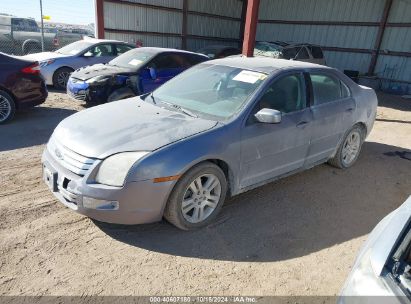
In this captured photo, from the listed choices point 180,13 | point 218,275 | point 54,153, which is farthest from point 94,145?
point 180,13

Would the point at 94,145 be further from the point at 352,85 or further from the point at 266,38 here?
the point at 266,38

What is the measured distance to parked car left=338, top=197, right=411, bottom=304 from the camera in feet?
4.99

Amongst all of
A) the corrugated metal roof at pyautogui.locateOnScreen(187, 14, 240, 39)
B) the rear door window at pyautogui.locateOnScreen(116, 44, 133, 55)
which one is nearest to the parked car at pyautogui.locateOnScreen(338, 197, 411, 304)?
the rear door window at pyautogui.locateOnScreen(116, 44, 133, 55)

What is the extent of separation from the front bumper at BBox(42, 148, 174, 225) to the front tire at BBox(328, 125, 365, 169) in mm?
3004

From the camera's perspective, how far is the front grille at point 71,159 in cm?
300

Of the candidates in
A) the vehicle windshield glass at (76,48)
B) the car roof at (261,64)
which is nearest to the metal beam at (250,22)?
the vehicle windshield glass at (76,48)

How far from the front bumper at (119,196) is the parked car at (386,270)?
67.3 inches

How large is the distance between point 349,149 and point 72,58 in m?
7.74

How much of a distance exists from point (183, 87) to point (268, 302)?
263 cm

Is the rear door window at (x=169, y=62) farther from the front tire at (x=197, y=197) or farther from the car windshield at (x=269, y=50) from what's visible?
the car windshield at (x=269, y=50)

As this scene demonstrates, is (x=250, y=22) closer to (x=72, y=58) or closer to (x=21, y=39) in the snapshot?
(x=72, y=58)

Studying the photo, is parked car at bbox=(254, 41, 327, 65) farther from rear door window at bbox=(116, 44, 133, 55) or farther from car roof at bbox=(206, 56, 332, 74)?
car roof at bbox=(206, 56, 332, 74)

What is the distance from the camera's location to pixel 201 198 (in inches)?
135

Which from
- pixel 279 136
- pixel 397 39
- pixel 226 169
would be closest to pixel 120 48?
pixel 279 136
